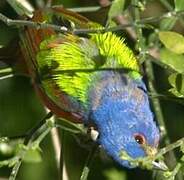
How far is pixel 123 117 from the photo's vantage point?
2844mm

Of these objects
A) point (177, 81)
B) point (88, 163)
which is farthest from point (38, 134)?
point (177, 81)

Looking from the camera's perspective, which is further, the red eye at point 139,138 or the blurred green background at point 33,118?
the blurred green background at point 33,118

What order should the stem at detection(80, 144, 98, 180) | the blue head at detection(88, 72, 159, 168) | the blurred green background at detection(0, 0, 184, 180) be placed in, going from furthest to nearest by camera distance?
1. the blurred green background at detection(0, 0, 184, 180)
2. the blue head at detection(88, 72, 159, 168)
3. the stem at detection(80, 144, 98, 180)

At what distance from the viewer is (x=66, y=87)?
3053 millimetres

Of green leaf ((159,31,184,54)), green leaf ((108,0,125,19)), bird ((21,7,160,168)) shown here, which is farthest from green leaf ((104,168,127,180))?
green leaf ((159,31,184,54))

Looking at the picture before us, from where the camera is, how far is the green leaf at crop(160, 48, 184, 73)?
8.92 ft

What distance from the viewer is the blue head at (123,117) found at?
9.08 feet

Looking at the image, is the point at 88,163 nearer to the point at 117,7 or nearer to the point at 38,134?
the point at 38,134

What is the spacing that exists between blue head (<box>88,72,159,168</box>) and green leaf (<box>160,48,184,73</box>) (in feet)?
0.50

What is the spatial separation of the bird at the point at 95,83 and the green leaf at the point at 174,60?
0.13 m

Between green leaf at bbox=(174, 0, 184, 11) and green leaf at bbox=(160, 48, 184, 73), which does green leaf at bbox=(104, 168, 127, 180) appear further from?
green leaf at bbox=(174, 0, 184, 11)

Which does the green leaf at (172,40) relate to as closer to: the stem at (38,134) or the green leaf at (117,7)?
the green leaf at (117,7)

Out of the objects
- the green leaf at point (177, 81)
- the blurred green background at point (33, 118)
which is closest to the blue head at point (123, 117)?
the green leaf at point (177, 81)

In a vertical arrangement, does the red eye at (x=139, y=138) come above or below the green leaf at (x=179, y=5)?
below
